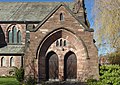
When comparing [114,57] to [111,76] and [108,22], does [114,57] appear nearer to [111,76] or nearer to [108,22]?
[108,22]

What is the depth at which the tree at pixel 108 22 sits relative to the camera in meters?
21.7

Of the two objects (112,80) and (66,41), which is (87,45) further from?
(112,80)

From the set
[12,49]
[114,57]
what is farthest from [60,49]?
[12,49]

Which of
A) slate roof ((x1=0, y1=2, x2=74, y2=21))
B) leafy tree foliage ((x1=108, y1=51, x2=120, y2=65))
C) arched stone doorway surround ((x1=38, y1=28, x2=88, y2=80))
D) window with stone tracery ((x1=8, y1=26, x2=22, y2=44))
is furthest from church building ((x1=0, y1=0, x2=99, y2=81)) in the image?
window with stone tracery ((x1=8, y1=26, x2=22, y2=44))

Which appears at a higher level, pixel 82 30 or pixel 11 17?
pixel 11 17

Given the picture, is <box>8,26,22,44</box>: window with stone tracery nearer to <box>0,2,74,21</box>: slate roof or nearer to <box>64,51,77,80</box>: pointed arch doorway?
<box>0,2,74,21</box>: slate roof

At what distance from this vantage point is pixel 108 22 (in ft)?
72.8

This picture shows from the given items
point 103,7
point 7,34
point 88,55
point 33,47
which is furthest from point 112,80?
point 7,34

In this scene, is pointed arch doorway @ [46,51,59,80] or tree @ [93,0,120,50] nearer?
tree @ [93,0,120,50]

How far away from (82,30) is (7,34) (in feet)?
63.6

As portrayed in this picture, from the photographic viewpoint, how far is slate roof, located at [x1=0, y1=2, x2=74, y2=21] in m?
43.5

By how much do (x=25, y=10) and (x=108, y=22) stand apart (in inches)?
995

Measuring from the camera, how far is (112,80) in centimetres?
1585

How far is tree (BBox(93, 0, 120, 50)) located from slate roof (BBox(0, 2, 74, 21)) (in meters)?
20.8
